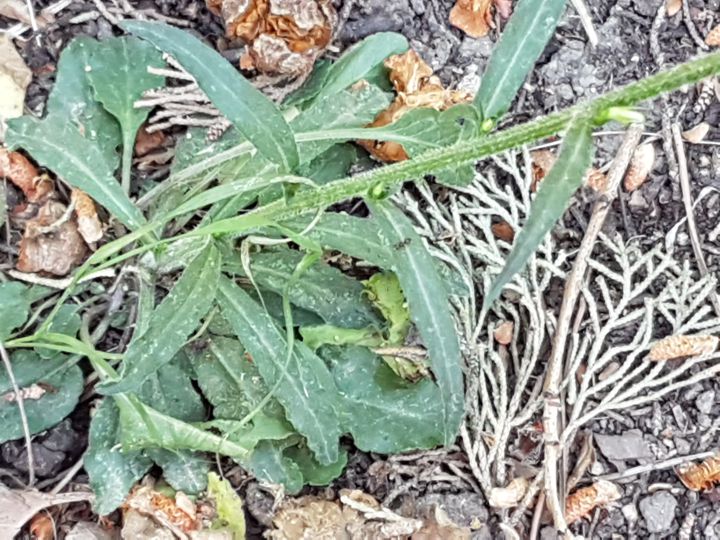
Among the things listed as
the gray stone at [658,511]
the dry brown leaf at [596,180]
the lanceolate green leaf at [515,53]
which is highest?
the lanceolate green leaf at [515,53]

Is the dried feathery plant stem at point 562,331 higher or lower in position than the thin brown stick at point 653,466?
higher

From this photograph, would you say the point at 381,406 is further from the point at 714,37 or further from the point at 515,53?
the point at 714,37

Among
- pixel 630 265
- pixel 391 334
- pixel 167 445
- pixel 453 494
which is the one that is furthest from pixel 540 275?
pixel 167 445

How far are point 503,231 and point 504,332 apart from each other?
0.23 m

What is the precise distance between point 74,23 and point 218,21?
0.30 meters

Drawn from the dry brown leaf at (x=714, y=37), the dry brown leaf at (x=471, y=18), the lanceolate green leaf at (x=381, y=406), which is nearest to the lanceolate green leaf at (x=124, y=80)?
the lanceolate green leaf at (x=381, y=406)

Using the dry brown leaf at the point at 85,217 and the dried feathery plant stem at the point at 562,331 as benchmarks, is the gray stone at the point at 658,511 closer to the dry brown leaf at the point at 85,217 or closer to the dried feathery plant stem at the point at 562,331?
the dried feathery plant stem at the point at 562,331

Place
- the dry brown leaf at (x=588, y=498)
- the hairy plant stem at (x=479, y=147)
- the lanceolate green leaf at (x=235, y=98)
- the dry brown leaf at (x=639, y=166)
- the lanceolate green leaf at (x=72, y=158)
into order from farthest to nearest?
the dry brown leaf at (x=639, y=166) → the dry brown leaf at (x=588, y=498) → the lanceolate green leaf at (x=72, y=158) → the lanceolate green leaf at (x=235, y=98) → the hairy plant stem at (x=479, y=147)

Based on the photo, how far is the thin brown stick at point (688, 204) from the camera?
6.39ft

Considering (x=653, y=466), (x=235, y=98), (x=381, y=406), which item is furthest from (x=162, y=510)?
(x=653, y=466)

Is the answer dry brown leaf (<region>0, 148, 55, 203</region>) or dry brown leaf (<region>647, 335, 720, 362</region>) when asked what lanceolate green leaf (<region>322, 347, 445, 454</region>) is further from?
dry brown leaf (<region>0, 148, 55, 203</region>)

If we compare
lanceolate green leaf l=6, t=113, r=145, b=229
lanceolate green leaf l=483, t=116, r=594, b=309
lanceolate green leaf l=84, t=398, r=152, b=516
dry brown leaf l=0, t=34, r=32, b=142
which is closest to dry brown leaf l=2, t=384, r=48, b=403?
lanceolate green leaf l=84, t=398, r=152, b=516

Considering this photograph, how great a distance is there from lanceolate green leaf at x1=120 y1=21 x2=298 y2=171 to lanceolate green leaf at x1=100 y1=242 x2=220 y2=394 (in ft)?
0.82

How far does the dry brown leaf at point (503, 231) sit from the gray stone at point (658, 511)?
2.10ft
